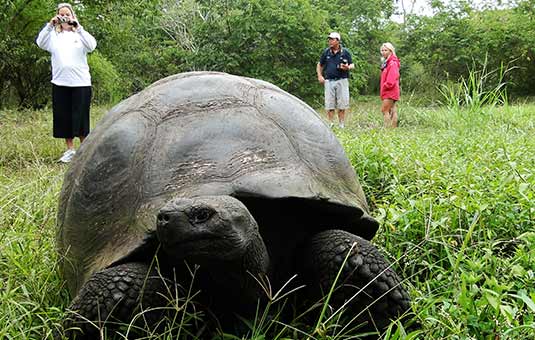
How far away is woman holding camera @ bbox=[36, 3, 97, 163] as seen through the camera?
17.4 ft

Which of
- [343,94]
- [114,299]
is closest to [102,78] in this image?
[343,94]

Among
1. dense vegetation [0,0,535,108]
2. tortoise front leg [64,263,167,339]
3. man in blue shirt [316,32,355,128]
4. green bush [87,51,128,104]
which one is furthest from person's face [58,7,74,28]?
dense vegetation [0,0,535,108]

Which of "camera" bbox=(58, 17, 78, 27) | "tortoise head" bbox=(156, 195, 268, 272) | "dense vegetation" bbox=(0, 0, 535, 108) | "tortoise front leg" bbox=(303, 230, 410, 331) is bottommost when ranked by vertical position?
"dense vegetation" bbox=(0, 0, 535, 108)

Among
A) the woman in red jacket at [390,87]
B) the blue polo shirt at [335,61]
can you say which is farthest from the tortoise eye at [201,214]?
the blue polo shirt at [335,61]

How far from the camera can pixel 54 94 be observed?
5430 mm

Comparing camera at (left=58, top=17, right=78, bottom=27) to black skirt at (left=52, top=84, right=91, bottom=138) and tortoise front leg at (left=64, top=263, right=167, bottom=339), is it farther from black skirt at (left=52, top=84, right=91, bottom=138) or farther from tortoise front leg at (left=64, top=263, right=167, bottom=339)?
tortoise front leg at (left=64, top=263, right=167, bottom=339)

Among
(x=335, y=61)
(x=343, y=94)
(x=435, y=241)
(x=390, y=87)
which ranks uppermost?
(x=435, y=241)

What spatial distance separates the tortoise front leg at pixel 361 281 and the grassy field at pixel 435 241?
2.7 inches

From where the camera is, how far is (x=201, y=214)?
1.34m

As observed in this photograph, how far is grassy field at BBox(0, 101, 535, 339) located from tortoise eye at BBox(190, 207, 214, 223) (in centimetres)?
38

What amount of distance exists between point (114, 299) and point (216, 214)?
39 centimetres

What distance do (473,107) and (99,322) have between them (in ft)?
16.5

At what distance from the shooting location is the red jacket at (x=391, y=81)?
8.17 meters

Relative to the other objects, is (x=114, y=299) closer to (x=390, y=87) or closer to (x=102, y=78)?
(x=390, y=87)
